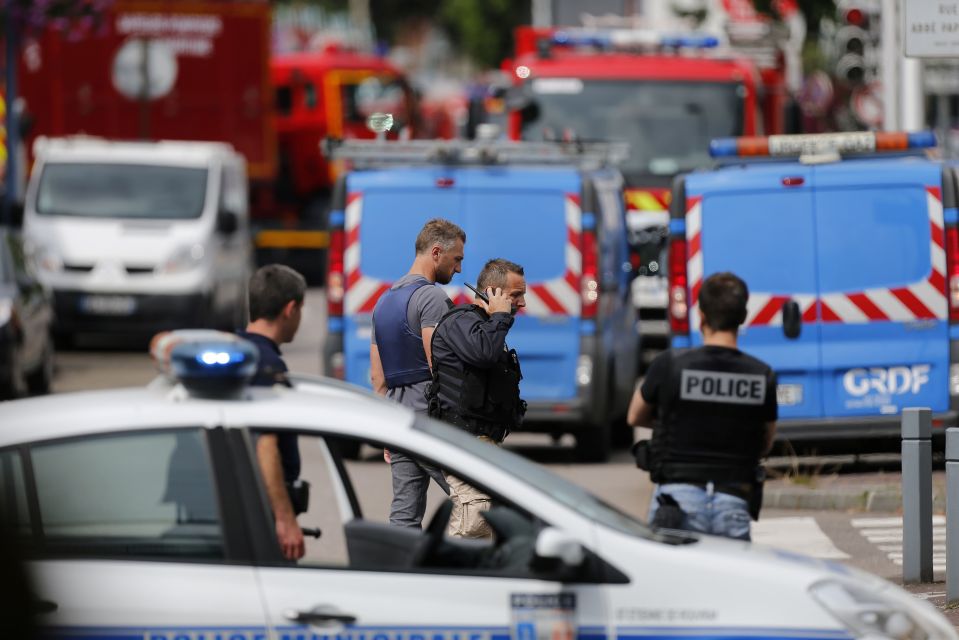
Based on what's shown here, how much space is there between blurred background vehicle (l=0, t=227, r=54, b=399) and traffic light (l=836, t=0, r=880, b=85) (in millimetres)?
10468

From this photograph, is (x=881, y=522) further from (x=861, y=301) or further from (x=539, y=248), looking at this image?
(x=539, y=248)

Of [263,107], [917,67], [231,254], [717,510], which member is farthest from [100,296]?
[717,510]

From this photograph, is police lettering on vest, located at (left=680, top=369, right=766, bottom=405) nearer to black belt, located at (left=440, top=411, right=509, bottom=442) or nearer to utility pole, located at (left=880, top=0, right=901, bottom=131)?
black belt, located at (left=440, top=411, right=509, bottom=442)

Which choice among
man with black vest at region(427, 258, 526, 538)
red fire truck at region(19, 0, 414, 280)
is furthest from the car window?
red fire truck at region(19, 0, 414, 280)

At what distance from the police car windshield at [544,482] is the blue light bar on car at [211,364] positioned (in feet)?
1.52

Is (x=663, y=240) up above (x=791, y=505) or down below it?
above

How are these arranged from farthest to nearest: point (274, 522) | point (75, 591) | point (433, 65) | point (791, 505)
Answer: point (433, 65)
point (791, 505)
point (274, 522)
point (75, 591)

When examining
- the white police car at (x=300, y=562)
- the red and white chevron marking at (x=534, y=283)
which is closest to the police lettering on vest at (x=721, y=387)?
the white police car at (x=300, y=562)

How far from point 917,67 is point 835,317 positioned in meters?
11.2

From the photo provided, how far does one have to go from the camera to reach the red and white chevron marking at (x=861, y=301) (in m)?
13.0

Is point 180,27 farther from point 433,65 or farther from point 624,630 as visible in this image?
point 433,65

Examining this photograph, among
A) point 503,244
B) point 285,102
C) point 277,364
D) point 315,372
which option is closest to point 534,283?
point 503,244

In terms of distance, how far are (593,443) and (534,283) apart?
1.42m

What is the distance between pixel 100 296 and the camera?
22.4 m
